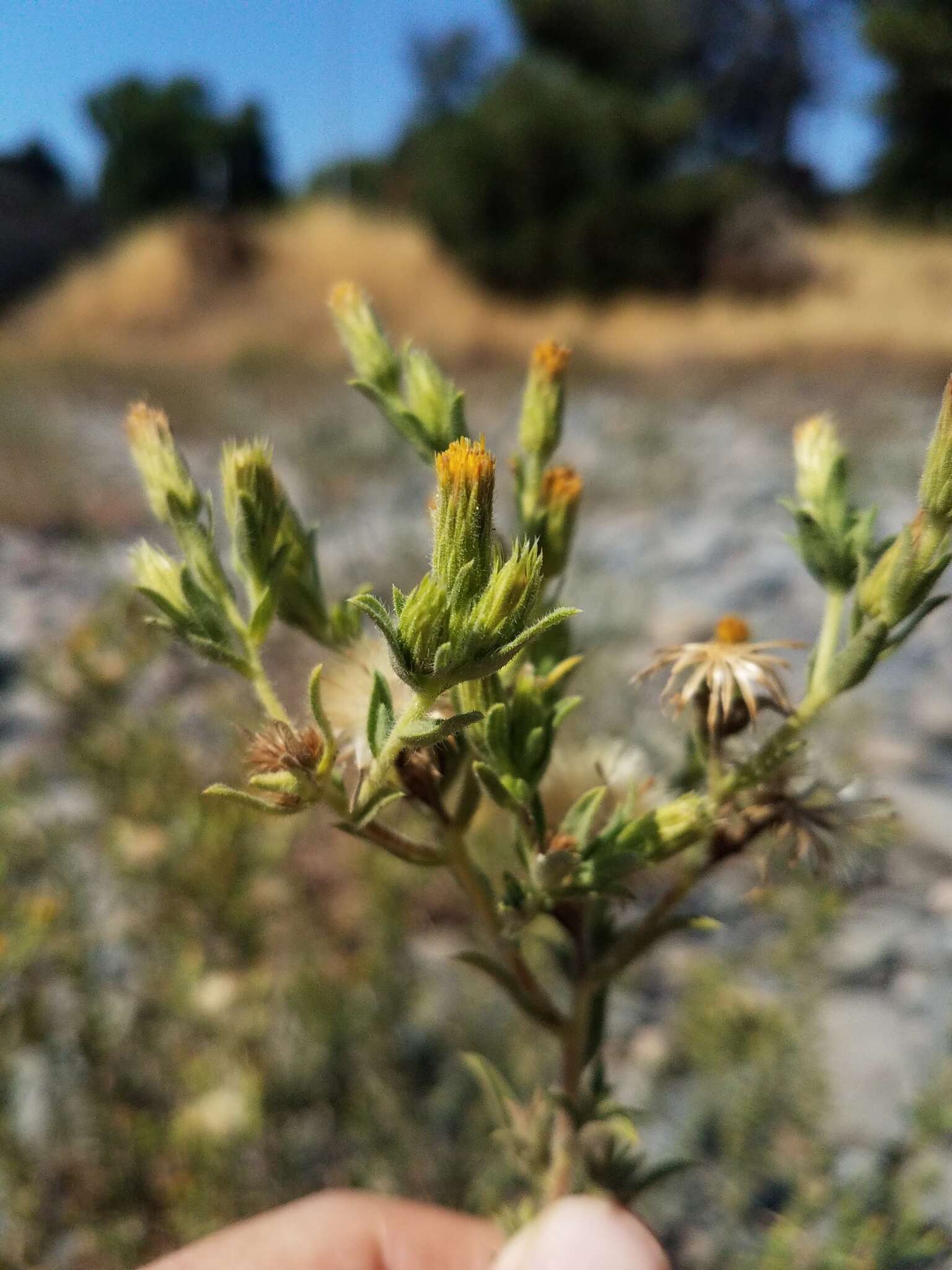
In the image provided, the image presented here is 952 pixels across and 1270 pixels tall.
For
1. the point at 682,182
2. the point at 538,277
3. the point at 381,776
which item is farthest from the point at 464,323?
the point at 381,776

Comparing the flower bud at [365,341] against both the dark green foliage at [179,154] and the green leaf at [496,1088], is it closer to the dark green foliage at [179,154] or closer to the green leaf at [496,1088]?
the green leaf at [496,1088]

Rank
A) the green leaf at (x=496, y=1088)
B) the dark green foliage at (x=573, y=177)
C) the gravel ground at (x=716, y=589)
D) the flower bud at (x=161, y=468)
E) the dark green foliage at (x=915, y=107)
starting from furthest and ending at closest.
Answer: the dark green foliage at (x=573, y=177) < the dark green foliage at (x=915, y=107) < the gravel ground at (x=716, y=589) < the green leaf at (x=496, y=1088) < the flower bud at (x=161, y=468)

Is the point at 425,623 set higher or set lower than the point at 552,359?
lower

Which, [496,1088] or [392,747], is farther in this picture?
[496,1088]

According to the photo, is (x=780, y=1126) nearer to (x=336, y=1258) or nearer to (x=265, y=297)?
(x=336, y=1258)

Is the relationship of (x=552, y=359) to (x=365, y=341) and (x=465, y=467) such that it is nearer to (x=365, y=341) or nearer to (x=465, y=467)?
(x=365, y=341)

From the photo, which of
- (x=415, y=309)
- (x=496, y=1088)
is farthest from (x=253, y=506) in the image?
(x=415, y=309)

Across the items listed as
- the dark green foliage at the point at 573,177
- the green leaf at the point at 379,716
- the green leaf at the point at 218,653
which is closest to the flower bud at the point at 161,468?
the green leaf at the point at 218,653

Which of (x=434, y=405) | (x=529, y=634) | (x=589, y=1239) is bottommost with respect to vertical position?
(x=589, y=1239)
